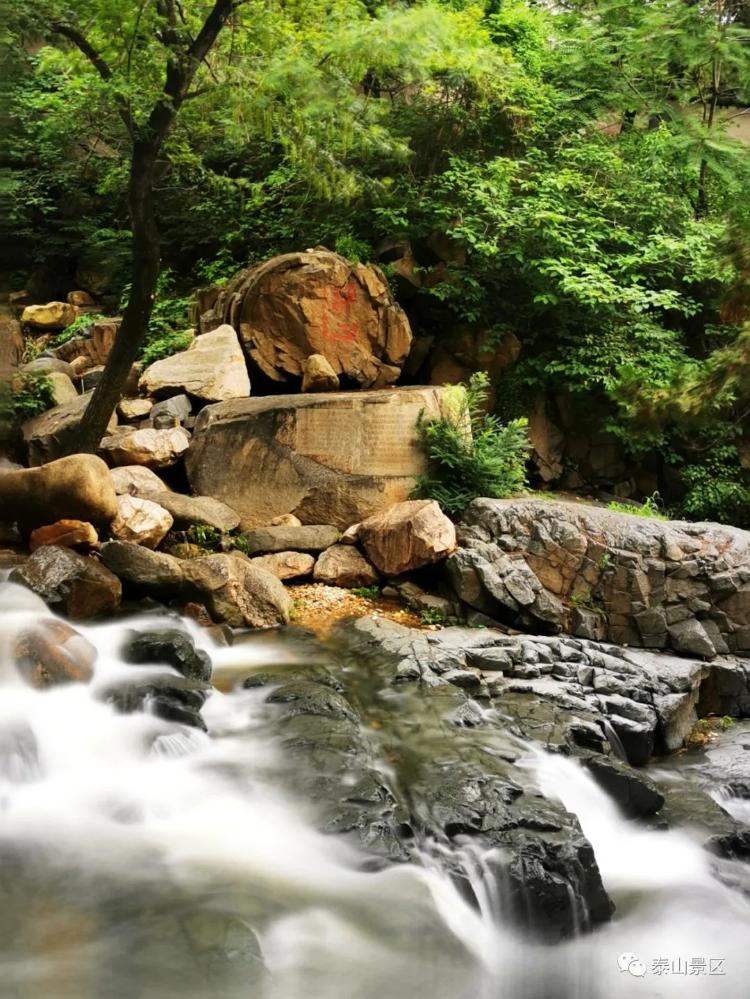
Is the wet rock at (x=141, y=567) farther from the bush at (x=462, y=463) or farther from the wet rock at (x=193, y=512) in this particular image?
the bush at (x=462, y=463)

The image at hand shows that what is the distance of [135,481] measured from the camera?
948cm

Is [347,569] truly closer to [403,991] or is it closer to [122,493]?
[122,493]

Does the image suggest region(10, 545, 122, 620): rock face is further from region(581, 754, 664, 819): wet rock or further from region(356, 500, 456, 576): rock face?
region(581, 754, 664, 819): wet rock

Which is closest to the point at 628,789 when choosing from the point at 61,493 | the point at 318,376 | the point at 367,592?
the point at 367,592

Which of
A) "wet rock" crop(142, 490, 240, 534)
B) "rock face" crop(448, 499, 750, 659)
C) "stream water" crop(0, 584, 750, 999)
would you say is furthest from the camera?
"wet rock" crop(142, 490, 240, 534)

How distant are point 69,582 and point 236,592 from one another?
5.27 ft

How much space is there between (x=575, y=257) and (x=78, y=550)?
346 inches

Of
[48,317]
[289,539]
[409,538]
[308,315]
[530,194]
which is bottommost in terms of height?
[289,539]

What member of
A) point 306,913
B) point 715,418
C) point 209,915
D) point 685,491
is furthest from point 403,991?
point 685,491

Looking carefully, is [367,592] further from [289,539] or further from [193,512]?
[193,512]

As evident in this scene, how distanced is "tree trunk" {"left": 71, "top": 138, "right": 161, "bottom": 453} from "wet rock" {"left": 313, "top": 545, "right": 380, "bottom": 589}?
3.04 m

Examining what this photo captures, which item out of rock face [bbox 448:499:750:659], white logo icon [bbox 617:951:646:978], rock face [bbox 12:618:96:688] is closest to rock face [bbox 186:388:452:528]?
rock face [bbox 448:499:750:659]

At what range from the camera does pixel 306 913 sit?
440cm

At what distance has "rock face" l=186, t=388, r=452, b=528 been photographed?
10062 millimetres
